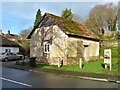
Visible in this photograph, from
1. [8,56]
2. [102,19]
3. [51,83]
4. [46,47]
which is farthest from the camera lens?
[102,19]

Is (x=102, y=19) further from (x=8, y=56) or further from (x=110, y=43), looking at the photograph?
(x=8, y=56)

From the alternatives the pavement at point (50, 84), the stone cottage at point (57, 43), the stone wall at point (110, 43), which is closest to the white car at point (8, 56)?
the stone cottage at point (57, 43)

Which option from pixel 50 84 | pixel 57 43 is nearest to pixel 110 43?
pixel 57 43

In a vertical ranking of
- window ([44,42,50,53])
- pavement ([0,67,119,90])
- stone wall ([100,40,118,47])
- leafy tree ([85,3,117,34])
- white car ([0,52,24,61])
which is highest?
leafy tree ([85,3,117,34])

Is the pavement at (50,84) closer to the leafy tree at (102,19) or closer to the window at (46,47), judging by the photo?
the window at (46,47)

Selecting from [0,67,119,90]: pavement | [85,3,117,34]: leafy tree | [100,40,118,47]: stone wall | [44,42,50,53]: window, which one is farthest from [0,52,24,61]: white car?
[85,3,117,34]: leafy tree

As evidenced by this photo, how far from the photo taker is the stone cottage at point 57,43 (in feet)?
82.5

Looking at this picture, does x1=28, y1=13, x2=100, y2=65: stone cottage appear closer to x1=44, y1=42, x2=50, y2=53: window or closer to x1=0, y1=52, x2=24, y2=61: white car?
x1=44, y1=42, x2=50, y2=53: window

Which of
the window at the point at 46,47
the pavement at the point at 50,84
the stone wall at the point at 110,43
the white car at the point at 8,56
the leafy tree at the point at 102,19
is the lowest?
the pavement at the point at 50,84

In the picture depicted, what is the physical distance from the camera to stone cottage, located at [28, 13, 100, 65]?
2514 cm

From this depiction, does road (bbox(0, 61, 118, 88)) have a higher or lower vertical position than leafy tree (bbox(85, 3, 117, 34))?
lower

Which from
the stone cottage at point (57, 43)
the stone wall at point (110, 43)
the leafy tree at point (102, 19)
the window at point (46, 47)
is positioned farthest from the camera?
the leafy tree at point (102, 19)

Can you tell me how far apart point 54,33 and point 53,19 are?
5.83 feet

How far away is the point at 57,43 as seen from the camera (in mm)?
25812
